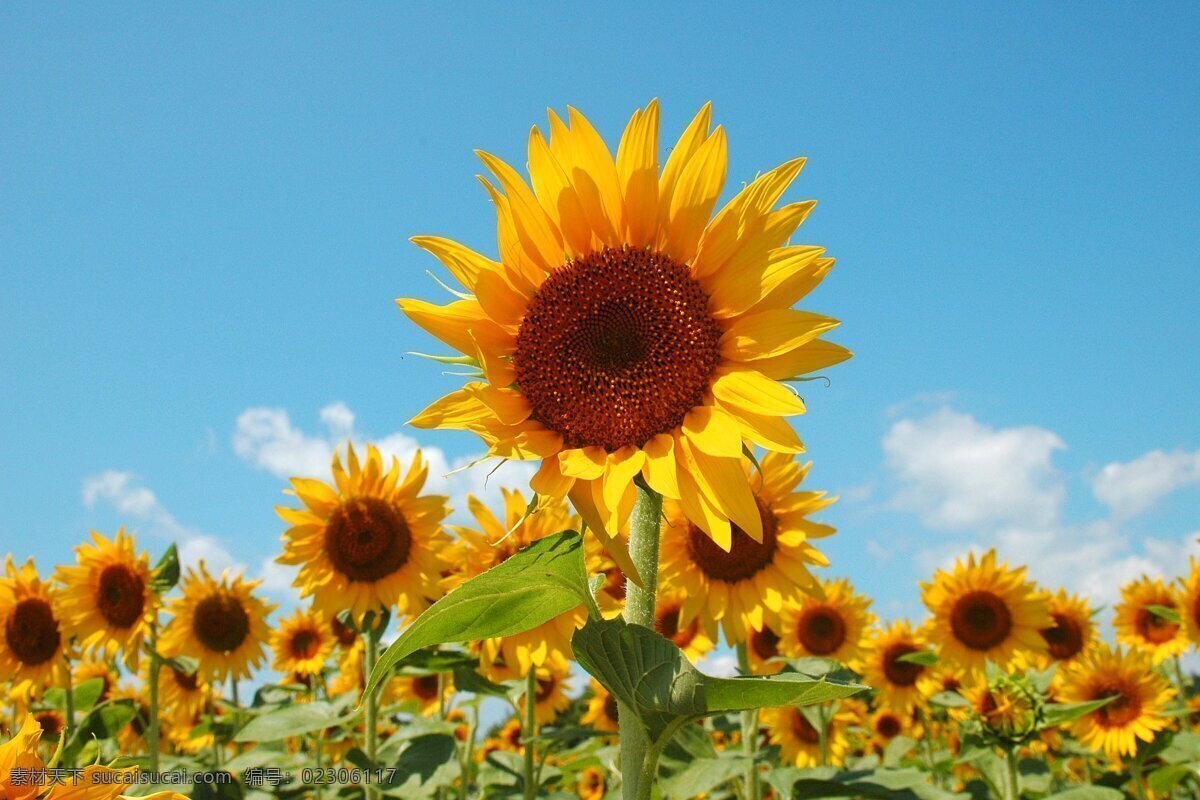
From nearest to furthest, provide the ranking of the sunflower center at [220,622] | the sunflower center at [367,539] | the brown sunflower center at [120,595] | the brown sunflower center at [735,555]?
the brown sunflower center at [735,555], the sunflower center at [367,539], the brown sunflower center at [120,595], the sunflower center at [220,622]

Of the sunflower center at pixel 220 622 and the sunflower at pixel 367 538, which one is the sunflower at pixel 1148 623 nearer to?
the sunflower at pixel 367 538

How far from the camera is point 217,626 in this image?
28.0 feet

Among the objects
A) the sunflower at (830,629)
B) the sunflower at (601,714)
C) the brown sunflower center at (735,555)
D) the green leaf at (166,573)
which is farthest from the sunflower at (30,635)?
the sunflower at (830,629)

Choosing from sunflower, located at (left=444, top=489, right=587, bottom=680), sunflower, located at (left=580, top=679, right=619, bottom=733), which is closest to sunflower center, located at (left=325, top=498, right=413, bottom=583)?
sunflower, located at (left=444, top=489, right=587, bottom=680)

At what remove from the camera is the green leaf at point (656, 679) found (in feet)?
6.64

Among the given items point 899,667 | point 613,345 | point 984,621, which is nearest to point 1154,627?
point 899,667

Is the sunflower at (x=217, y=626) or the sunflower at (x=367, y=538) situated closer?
the sunflower at (x=367, y=538)

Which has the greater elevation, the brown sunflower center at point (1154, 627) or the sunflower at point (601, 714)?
the brown sunflower center at point (1154, 627)

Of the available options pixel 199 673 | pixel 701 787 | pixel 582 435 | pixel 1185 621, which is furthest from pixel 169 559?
pixel 1185 621

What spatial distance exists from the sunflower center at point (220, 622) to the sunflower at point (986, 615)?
6.04m

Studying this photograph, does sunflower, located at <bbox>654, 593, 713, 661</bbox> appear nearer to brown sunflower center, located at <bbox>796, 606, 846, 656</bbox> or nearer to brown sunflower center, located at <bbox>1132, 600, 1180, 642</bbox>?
brown sunflower center, located at <bbox>796, 606, 846, 656</bbox>

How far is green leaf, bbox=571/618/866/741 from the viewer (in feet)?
6.64

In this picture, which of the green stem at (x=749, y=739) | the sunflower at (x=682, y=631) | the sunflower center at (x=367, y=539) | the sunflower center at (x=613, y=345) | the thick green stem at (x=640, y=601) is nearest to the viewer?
the thick green stem at (x=640, y=601)

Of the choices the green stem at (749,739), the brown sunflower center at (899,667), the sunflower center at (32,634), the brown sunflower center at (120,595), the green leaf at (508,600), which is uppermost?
the brown sunflower center at (120,595)
